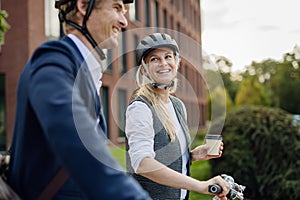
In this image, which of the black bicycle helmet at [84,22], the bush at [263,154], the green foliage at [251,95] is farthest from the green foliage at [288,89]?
the black bicycle helmet at [84,22]

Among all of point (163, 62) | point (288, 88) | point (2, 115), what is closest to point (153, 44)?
point (163, 62)

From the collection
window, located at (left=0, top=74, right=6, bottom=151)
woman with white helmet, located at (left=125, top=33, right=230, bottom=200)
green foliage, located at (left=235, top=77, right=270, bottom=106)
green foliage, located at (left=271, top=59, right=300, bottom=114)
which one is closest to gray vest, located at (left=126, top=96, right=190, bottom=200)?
woman with white helmet, located at (left=125, top=33, right=230, bottom=200)

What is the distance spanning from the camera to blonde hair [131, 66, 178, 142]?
2.01 meters

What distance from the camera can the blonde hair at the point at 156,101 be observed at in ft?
6.60

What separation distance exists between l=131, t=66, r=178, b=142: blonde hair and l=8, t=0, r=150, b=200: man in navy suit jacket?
0.73 m

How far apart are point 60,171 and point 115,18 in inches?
18.7

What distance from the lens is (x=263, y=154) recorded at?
24.7 ft

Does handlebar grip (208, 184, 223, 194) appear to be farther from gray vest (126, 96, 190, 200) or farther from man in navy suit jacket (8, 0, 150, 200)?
man in navy suit jacket (8, 0, 150, 200)

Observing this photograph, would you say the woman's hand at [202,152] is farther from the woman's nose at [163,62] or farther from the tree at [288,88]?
the tree at [288,88]

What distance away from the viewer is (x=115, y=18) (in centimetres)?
127

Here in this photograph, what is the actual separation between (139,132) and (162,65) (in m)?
0.34

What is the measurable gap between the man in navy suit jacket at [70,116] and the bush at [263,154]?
20.6 ft

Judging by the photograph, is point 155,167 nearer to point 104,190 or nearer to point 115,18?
point 115,18

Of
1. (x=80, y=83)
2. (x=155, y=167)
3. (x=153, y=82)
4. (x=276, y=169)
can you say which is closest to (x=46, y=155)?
(x=80, y=83)
